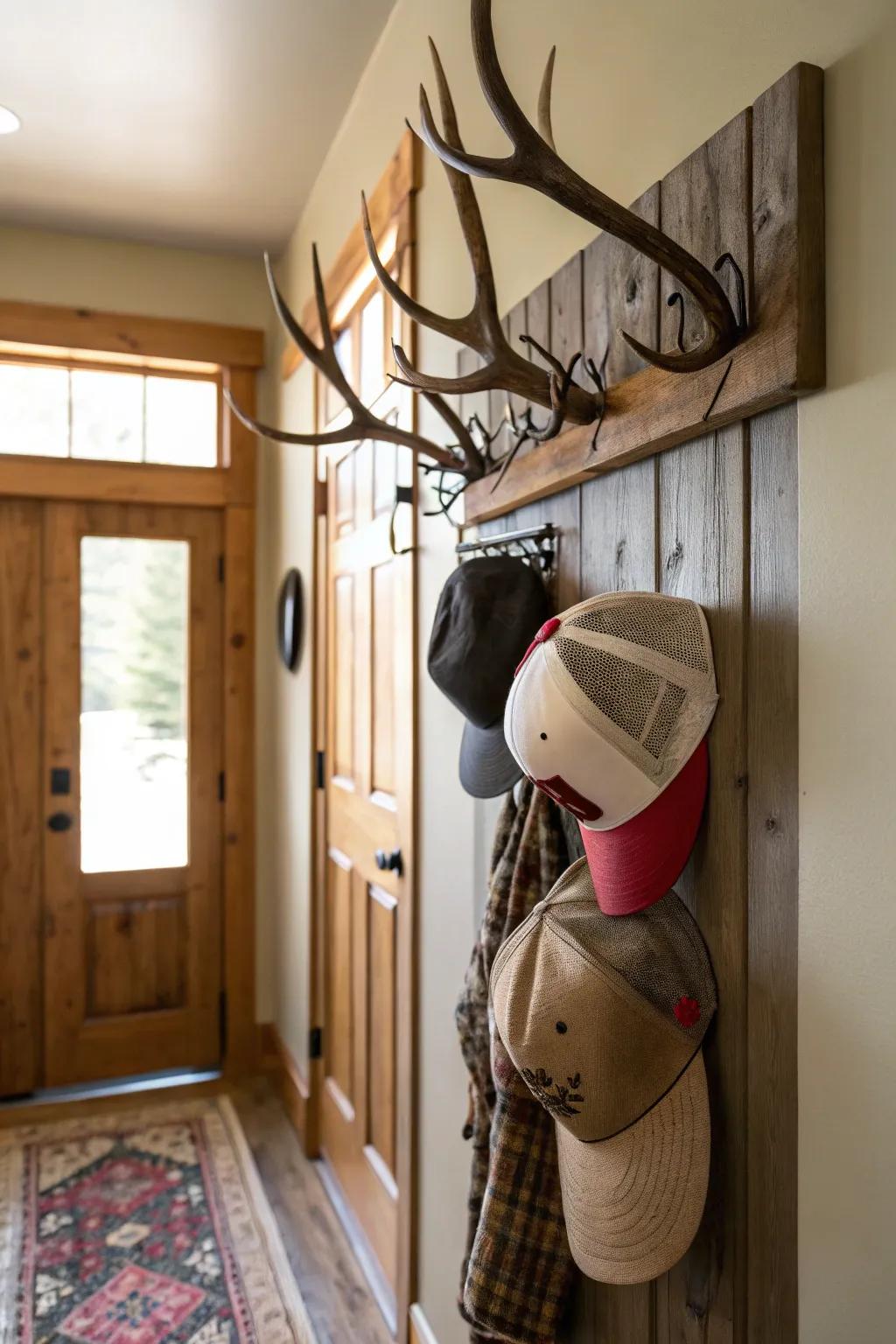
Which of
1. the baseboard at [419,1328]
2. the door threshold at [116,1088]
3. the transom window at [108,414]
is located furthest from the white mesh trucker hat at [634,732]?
the door threshold at [116,1088]

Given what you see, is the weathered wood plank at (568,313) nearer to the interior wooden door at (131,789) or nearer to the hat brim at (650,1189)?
the hat brim at (650,1189)

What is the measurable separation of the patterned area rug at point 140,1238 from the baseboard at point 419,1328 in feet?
0.98

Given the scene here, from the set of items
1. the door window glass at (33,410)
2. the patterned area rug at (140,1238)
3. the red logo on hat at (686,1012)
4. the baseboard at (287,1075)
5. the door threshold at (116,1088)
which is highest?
the door window glass at (33,410)

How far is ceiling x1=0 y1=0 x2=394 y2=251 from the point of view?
6.91 feet

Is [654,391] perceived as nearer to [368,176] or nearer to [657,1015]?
[657,1015]

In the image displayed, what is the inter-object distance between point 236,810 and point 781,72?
2.94m

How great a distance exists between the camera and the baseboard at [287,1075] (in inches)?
114

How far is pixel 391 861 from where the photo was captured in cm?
208

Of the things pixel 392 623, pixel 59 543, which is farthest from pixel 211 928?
pixel 392 623

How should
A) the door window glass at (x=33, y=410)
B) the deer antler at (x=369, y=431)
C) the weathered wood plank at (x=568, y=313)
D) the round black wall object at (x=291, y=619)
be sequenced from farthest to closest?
the door window glass at (x=33, y=410)
the round black wall object at (x=291, y=619)
the deer antler at (x=369, y=431)
the weathered wood plank at (x=568, y=313)

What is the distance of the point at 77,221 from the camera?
10.3ft

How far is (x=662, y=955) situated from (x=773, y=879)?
0.15 meters

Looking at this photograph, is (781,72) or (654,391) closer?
(781,72)

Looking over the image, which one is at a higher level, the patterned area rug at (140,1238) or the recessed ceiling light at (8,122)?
the recessed ceiling light at (8,122)
